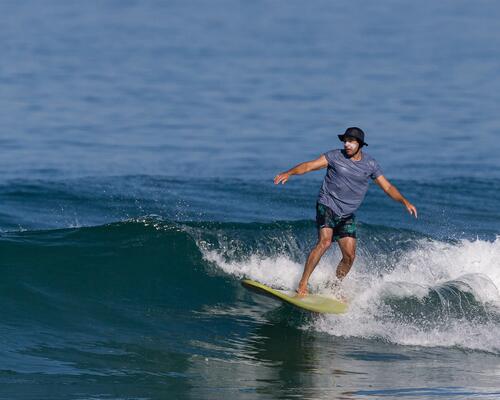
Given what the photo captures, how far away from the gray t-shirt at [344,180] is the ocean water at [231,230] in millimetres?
1382

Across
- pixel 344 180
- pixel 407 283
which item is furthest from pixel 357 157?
pixel 407 283

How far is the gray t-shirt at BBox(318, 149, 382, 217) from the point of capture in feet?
41.9

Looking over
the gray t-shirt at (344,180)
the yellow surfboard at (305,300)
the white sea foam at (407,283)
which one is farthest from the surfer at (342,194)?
the white sea foam at (407,283)

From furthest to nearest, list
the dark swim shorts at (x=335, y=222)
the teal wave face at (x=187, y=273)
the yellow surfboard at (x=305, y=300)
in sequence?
1. the teal wave face at (x=187, y=273)
2. the dark swim shorts at (x=335, y=222)
3. the yellow surfboard at (x=305, y=300)

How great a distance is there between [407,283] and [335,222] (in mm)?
1839

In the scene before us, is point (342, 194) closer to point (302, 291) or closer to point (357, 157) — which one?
point (357, 157)

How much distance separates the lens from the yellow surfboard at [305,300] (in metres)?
12.6

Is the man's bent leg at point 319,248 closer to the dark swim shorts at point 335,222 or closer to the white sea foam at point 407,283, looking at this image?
the dark swim shorts at point 335,222

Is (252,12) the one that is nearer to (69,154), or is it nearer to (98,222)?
(69,154)

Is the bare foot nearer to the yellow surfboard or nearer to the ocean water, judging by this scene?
the yellow surfboard

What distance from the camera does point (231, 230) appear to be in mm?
16281

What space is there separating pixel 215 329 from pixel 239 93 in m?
28.9

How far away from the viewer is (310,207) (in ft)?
69.1

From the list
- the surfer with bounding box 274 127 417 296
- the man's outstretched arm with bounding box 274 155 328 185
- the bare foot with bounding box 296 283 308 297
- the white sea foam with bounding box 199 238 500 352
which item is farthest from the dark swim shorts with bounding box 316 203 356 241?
the white sea foam with bounding box 199 238 500 352
